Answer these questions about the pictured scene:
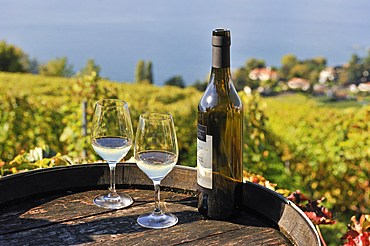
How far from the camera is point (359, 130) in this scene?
4105 millimetres

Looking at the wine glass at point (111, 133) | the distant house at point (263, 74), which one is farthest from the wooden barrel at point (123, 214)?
the distant house at point (263, 74)

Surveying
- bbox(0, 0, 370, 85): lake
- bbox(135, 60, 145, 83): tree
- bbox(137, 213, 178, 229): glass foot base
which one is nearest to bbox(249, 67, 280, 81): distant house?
bbox(0, 0, 370, 85): lake

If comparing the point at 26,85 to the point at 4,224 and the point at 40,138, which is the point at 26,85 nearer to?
the point at 40,138

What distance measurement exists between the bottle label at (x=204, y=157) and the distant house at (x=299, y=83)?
23.7 ft

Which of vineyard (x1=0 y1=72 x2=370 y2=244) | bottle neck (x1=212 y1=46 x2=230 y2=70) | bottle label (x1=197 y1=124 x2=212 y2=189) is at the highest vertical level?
bottle neck (x1=212 y1=46 x2=230 y2=70)

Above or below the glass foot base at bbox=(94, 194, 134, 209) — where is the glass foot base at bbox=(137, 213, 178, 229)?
below

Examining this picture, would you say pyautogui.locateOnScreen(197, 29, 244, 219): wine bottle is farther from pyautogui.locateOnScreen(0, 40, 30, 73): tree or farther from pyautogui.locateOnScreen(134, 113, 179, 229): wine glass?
pyautogui.locateOnScreen(0, 40, 30, 73): tree

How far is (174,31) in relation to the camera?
80.6 feet

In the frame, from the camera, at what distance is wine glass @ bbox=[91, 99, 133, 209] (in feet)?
4.39

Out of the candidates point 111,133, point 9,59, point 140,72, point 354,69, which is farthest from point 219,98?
point 9,59

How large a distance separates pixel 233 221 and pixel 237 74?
8.98 meters

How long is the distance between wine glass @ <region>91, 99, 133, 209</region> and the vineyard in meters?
2.30

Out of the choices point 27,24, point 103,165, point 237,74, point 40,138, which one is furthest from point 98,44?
point 103,165

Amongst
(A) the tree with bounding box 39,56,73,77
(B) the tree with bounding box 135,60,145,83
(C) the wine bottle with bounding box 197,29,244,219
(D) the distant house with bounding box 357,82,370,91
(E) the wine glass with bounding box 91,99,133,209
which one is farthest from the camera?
(A) the tree with bounding box 39,56,73,77
